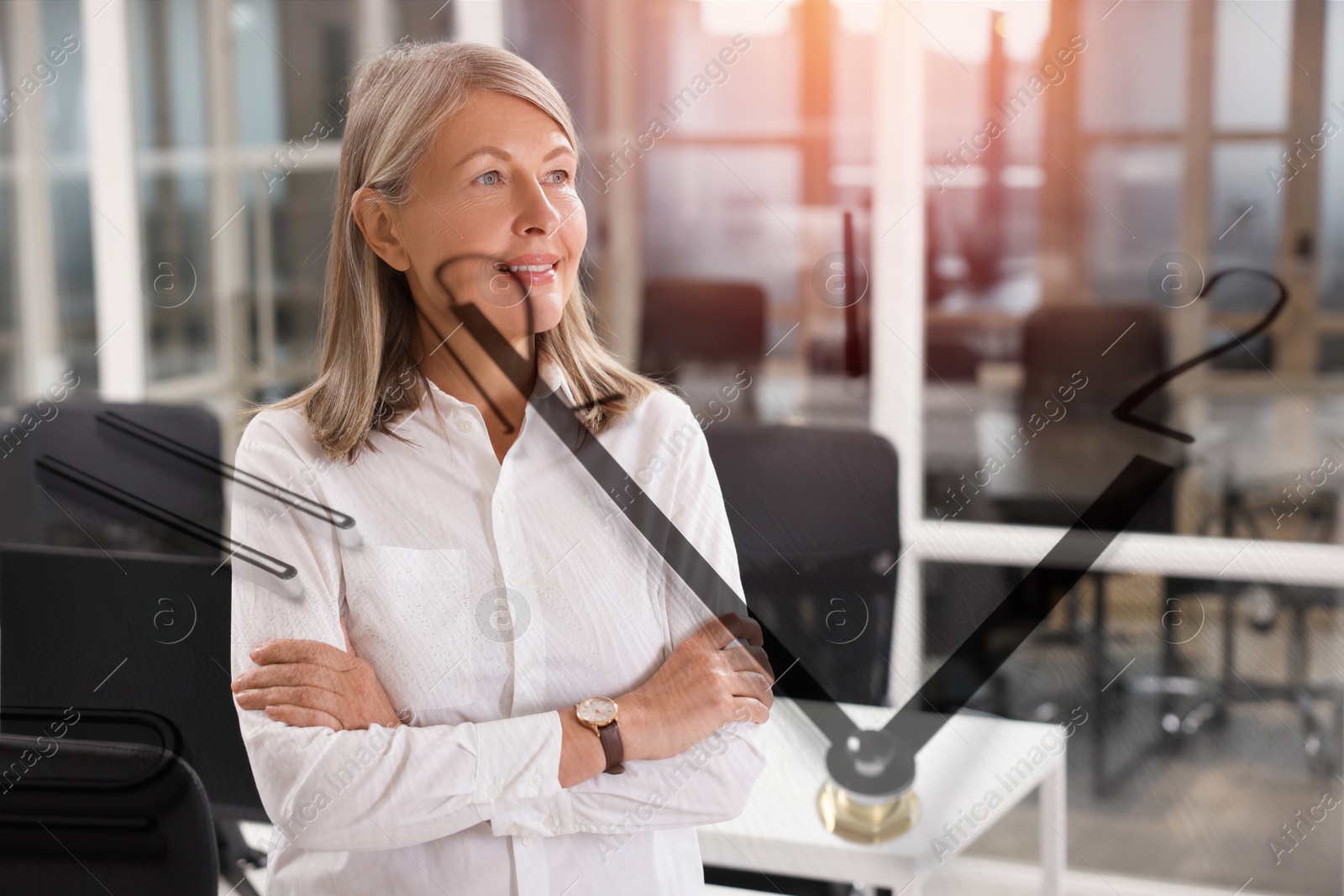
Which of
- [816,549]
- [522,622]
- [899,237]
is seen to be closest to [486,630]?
[522,622]

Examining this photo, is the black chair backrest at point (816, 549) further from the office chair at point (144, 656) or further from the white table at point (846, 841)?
the office chair at point (144, 656)

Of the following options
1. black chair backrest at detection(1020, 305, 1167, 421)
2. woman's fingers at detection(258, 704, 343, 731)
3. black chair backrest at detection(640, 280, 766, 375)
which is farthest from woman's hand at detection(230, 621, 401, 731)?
black chair backrest at detection(1020, 305, 1167, 421)

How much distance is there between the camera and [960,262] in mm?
1644

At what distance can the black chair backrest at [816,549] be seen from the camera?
3.14 ft

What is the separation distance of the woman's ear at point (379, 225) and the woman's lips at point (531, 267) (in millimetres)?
78

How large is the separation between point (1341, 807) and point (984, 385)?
709mm

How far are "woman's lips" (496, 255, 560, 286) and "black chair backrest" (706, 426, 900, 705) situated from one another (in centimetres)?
24

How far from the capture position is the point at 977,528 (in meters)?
1.13

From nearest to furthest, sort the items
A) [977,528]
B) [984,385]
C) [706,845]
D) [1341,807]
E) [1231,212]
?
[706,845] → [977,528] → [1341,807] → [1231,212] → [984,385]

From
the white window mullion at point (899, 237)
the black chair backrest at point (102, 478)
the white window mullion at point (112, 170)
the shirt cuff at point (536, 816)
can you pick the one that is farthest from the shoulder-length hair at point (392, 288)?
the white window mullion at point (112, 170)

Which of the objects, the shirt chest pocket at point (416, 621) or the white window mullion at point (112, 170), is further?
the white window mullion at point (112, 170)

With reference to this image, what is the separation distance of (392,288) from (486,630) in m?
0.26

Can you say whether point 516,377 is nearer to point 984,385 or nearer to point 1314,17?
point 984,385

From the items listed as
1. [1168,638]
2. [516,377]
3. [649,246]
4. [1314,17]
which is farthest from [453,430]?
[1314,17]
